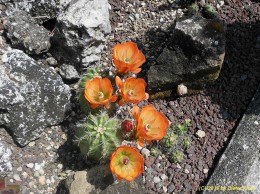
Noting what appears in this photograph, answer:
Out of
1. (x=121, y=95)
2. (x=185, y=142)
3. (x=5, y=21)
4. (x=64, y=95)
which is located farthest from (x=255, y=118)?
(x=5, y=21)

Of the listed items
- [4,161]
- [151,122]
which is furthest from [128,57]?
[4,161]

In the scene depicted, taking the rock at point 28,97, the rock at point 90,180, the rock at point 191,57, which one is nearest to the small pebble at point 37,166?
the rock at point 28,97

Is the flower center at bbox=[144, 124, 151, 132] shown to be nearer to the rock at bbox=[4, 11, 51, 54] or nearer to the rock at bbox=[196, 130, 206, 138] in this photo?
the rock at bbox=[196, 130, 206, 138]

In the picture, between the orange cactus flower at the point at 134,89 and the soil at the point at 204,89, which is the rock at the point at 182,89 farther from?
the orange cactus flower at the point at 134,89

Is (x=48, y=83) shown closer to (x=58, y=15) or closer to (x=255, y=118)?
(x=58, y=15)

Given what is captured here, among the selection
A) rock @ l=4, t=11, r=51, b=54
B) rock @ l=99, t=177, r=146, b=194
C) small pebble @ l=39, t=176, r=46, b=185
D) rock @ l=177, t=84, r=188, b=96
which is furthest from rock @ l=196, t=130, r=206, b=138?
rock @ l=4, t=11, r=51, b=54

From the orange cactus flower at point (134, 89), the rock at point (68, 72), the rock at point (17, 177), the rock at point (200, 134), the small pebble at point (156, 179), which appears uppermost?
the orange cactus flower at point (134, 89)

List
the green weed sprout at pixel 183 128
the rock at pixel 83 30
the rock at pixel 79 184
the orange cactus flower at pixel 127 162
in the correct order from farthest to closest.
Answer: the green weed sprout at pixel 183 128 < the rock at pixel 83 30 < the rock at pixel 79 184 < the orange cactus flower at pixel 127 162
